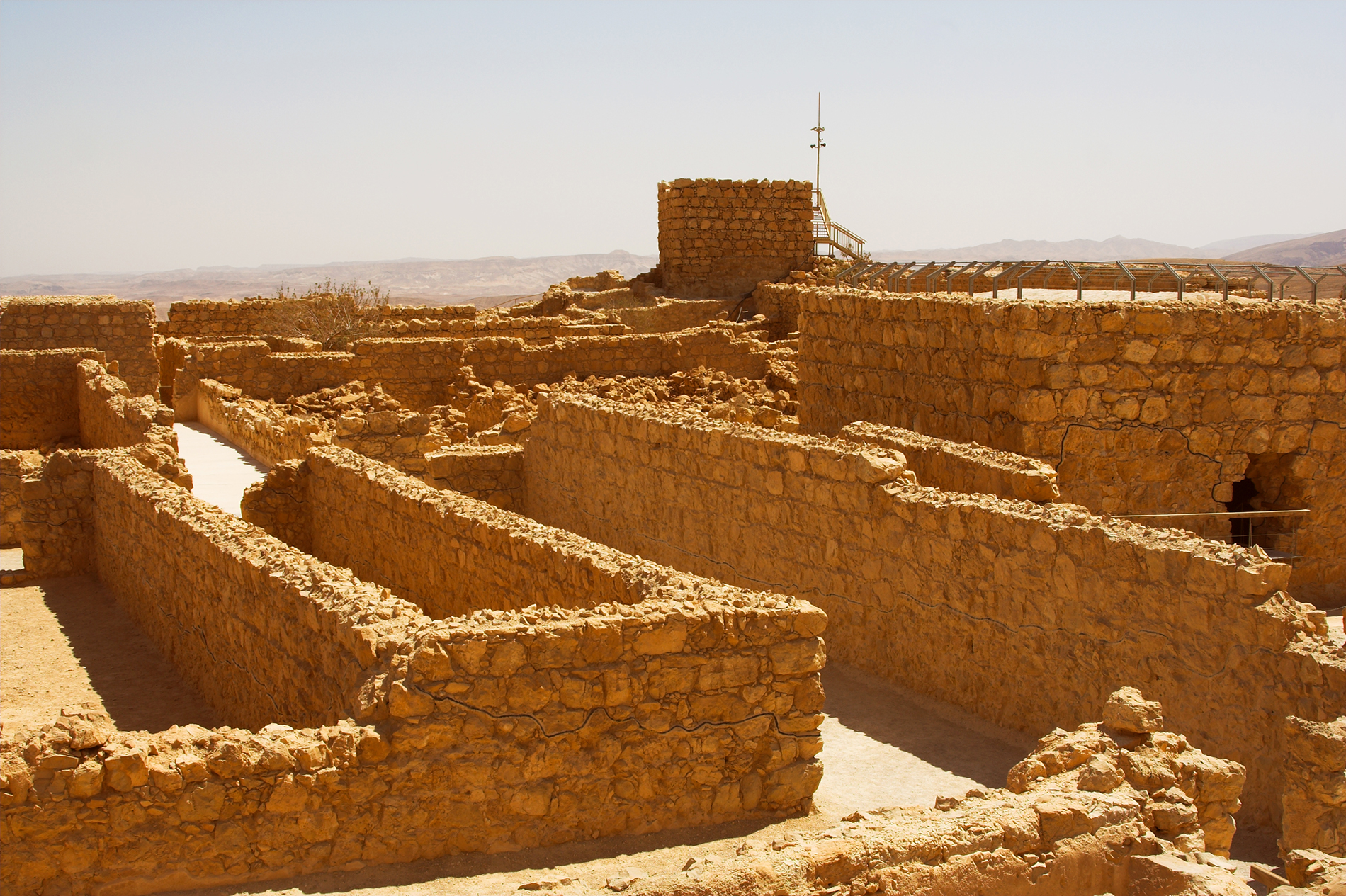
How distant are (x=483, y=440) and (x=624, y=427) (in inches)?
130

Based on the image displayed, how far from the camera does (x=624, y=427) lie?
11.2m

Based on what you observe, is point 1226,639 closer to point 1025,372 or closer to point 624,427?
point 1025,372

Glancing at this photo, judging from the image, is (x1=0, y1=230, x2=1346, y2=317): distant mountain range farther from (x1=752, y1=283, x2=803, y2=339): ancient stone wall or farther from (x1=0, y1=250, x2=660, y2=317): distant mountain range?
(x1=752, y1=283, x2=803, y2=339): ancient stone wall

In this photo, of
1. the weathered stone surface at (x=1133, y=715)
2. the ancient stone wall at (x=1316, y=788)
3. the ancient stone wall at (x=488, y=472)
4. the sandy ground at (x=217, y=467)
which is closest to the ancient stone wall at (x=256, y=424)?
the sandy ground at (x=217, y=467)

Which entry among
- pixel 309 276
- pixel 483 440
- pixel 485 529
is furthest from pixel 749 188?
pixel 309 276

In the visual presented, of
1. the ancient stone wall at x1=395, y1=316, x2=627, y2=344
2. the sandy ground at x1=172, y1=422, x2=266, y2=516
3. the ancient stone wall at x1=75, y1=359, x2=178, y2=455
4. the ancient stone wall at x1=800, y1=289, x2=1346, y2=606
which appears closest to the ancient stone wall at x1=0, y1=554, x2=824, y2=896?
the ancient stone wall at x1=800, y1=289, x2=1346, y2=606

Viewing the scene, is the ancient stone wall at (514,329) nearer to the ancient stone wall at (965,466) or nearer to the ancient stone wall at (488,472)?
the ancient stone wall at (488,472)

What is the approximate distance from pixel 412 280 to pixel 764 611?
15106 centimetres

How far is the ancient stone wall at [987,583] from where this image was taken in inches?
251

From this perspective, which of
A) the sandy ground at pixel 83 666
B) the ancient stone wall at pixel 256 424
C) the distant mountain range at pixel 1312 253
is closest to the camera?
the sandy ground at pixel 83 666

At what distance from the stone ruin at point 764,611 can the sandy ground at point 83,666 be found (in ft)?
0.70

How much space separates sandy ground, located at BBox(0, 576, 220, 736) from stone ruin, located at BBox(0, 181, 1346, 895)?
0.70ft

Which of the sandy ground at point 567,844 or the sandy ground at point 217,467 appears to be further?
the sandy ground at point 217,467

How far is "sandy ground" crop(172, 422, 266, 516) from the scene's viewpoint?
13406mm
